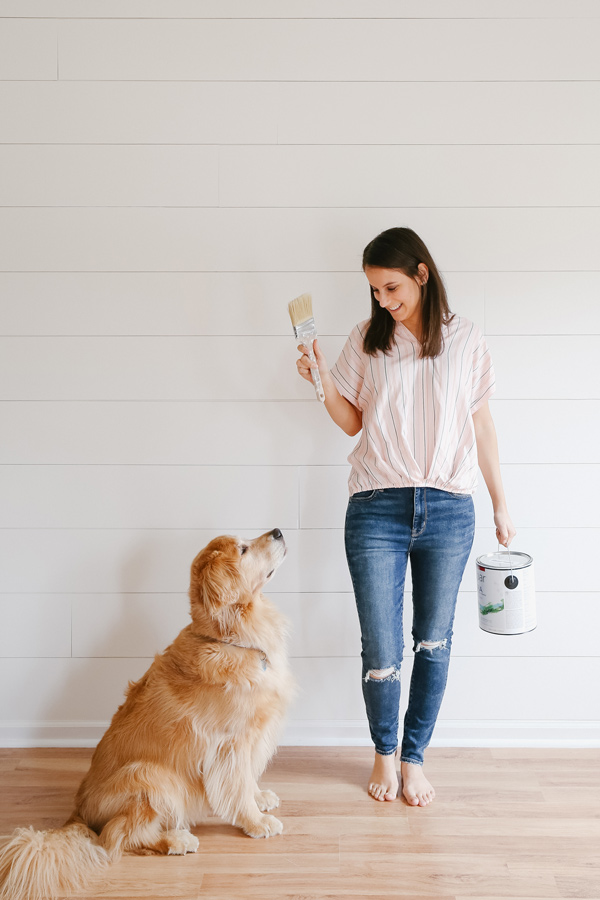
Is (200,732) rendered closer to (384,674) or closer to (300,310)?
(384,674)

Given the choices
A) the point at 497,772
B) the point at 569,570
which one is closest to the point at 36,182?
the point at 569,570

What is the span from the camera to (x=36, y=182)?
7.29ft

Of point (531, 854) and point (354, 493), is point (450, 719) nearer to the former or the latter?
point (531, 854)

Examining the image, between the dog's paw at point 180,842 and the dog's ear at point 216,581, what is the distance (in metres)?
0.55

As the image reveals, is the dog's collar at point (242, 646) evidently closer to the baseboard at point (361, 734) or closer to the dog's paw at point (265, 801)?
the dog's paw at point (265, 801)

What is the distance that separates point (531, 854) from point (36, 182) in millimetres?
Result: 2335

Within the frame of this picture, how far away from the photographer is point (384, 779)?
1999mm

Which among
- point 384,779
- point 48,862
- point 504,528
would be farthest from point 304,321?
point 48,862

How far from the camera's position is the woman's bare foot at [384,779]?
1.98 meters

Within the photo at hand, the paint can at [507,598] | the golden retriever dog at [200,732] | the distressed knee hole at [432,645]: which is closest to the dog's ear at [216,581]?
the golden retriever dog at [200,732]

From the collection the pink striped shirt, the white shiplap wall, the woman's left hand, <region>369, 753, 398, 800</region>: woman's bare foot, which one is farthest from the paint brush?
<region>369, 753, 398, 800</region>: woman's bare foot

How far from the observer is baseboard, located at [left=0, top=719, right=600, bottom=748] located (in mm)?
2273

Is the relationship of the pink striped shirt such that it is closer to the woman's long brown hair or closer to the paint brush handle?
the woman's long brown hair

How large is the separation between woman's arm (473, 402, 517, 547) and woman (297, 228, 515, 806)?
0.04m
